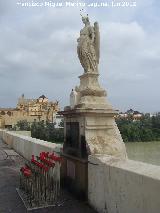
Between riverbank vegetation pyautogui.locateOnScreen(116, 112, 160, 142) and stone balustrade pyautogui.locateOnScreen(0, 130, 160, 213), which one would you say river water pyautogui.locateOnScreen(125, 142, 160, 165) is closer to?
stone balustrade pyautogui.locateOnScreen(0, 130, 160, 213)

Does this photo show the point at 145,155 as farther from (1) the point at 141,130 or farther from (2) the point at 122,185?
(1) the point at 141,130

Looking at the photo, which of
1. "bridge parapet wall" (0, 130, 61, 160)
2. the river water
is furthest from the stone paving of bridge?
the river water

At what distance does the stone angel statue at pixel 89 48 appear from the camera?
7.21m

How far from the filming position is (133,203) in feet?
15.2

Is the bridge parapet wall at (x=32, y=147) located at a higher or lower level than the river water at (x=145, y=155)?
higher

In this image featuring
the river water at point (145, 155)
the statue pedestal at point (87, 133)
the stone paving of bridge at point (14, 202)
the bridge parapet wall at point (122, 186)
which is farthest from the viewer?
the river water at point (145, 155)

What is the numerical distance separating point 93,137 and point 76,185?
3.24ft

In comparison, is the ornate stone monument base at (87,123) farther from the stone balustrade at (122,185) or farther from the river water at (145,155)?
the river water at (145,155)

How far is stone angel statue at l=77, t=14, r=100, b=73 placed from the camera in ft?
23.7

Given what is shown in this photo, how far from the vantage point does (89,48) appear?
23.7ft

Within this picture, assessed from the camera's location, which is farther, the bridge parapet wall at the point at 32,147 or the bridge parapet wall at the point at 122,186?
the bridge parapet wall at the point at 32,147

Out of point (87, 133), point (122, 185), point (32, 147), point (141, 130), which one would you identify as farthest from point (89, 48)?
point (141, 130)

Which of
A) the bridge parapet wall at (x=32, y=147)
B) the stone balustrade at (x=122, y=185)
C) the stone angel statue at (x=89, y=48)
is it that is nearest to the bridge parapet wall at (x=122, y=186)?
the stone balustrade at (x=122, y=185)

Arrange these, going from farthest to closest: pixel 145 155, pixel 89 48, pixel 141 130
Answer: pixel 141 130, pixel 145 155, pixel 89 48
